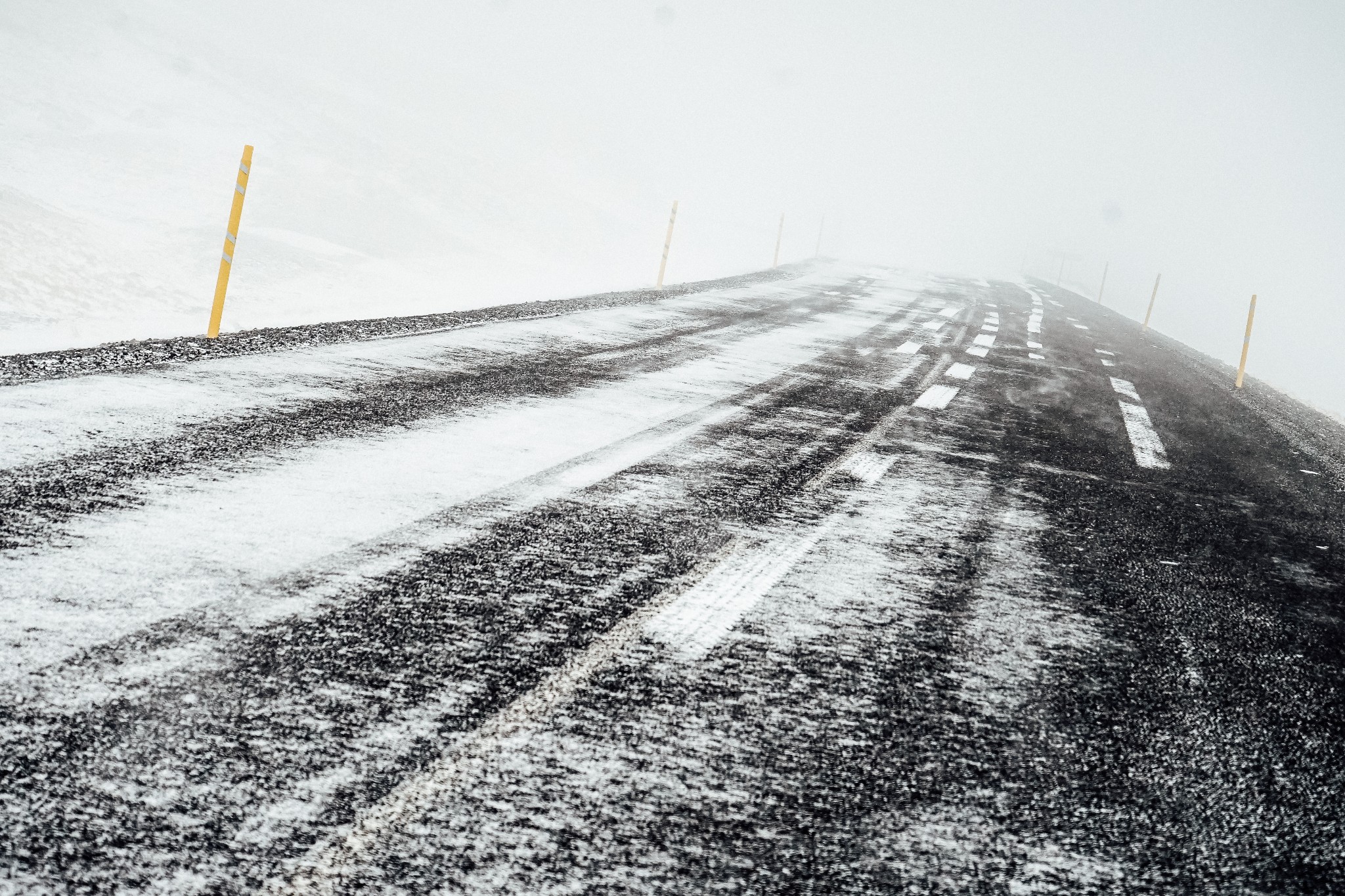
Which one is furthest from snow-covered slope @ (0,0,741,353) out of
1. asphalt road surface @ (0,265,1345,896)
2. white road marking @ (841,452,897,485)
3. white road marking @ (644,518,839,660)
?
white road marking @ (644,518,839,660)

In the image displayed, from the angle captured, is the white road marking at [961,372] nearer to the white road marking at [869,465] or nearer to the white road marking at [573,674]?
the white road marking at [869,465]

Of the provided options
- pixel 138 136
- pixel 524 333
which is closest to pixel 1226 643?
pixel 524 333

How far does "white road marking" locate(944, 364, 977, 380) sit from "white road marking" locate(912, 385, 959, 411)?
30.9 inches

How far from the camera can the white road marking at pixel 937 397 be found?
779cm

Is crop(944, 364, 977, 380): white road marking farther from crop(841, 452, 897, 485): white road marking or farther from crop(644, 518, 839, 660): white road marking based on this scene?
crop(644, 518, 839, 660): white road marking

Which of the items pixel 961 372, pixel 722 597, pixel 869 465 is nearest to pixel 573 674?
pixel 722 597

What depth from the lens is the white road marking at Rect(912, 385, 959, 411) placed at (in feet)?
25.5

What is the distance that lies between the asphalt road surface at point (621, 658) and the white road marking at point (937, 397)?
71.3 inches

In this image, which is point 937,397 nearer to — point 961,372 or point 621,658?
point 961,372

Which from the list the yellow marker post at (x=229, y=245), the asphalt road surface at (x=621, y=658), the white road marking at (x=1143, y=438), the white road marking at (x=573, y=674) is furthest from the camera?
Result: the yellow marker post at (x=229, y=245)

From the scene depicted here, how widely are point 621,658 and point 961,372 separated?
8.39 meters

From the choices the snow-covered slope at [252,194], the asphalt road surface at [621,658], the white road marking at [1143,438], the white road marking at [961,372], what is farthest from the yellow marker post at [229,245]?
the white road marking at [1143,438]

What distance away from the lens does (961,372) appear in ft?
33.2

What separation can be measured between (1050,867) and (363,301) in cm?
1856
